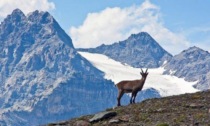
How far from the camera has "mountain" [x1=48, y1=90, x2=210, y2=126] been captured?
1303 inches

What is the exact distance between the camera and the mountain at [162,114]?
109 ft

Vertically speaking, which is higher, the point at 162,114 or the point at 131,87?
the point at 131,87

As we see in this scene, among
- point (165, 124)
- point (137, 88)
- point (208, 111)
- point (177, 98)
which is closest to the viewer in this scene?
point (165, 124)

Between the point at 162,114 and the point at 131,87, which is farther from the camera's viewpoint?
the point at 131,87

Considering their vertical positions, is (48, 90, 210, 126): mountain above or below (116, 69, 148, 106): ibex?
below

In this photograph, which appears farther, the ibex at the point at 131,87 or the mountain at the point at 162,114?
the ibex at the point at 131,87

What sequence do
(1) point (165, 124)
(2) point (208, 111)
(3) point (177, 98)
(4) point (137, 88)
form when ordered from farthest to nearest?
1. (4) point (137, 88)
2. (3) point (177, 98)
3. (2) point (208, 111)
4. (1) point (165, 124)

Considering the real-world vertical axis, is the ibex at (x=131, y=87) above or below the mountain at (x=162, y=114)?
above

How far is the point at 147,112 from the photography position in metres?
37.0

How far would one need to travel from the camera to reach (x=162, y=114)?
35.5 metres

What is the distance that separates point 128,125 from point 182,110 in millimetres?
4878

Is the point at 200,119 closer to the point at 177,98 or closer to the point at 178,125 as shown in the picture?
the point at 178,125

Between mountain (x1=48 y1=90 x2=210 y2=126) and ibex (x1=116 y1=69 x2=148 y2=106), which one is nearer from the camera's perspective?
mountain (x1=48 y1=90 x2=210 y2=126)

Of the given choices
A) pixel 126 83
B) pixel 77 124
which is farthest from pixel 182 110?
pixel 126 83
